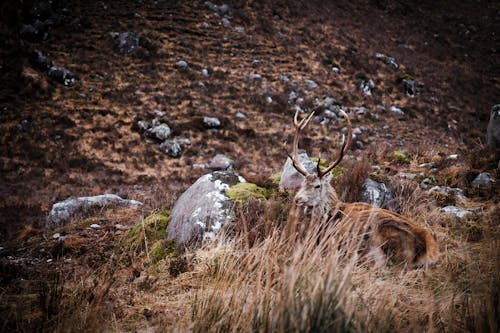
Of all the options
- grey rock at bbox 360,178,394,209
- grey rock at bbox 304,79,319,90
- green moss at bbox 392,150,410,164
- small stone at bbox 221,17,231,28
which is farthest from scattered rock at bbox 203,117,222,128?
small stone at bbox 221,17,231,28

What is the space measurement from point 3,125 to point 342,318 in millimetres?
16748

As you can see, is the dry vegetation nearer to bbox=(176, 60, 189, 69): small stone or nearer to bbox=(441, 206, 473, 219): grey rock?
bbox=(441, 206, 473, 219): grey rock

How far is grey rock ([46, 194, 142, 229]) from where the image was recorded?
Result: 6.45 m

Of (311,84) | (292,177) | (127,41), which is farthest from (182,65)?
(292,177)

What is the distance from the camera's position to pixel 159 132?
15008 millimetres

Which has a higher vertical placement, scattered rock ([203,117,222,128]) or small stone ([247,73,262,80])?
small stone ([247,73,262,80])

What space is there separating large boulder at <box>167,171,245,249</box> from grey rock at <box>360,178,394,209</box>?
2.38 metres

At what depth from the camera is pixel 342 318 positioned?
1626 millimetres

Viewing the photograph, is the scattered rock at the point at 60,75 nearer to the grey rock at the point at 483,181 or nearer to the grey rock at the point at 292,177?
the grey rock at the point at 292,177

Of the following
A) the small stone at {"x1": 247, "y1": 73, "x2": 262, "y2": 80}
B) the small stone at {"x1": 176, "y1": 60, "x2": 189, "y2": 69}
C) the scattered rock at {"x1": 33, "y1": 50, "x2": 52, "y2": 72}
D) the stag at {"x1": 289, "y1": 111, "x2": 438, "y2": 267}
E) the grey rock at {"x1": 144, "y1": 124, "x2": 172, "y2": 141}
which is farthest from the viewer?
the small stone at {"x1": 247, "y1": 73, "x2": 262, "y2": 80}

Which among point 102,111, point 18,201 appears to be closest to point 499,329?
point 18,201

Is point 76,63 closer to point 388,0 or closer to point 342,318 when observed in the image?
point 342,318

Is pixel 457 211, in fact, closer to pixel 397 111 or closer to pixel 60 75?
pixel 397 111

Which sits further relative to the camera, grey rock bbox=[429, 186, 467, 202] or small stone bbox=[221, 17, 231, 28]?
small stone bbox=[221, 17, 231, 28]
